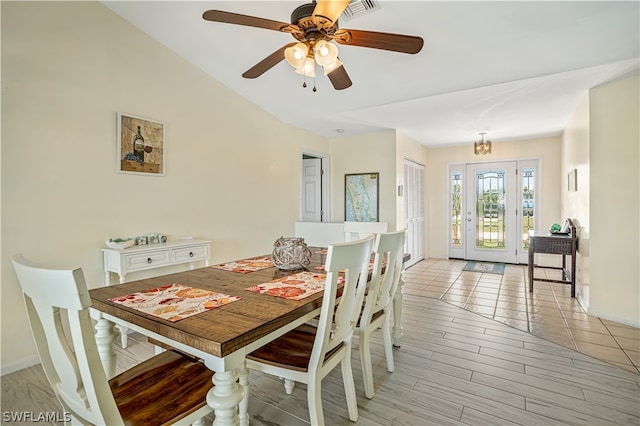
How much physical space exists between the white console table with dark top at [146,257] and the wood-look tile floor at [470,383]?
670mm

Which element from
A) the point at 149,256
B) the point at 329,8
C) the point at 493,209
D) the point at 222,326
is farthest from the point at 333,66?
the point at 493,209

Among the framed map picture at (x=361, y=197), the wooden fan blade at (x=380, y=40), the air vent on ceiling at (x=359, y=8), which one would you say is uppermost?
the air vent on ceiling at (x=359, y=8)

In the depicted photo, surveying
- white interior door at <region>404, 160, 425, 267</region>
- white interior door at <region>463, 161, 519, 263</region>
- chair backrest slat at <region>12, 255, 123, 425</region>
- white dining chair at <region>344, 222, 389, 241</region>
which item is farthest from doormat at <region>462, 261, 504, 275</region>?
chair backrest slat at <region>12, 255, 123, 425</region>

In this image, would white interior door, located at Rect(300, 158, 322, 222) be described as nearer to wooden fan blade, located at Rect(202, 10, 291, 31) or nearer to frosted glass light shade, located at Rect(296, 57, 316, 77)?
frosted glass light shade, located at Rect(296, 57, 316, 77)

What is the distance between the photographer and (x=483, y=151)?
513 centimetres

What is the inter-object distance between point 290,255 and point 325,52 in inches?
49.8

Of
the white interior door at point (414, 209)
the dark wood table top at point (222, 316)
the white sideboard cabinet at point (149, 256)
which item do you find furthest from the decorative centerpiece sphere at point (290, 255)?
the white interior door at point (414, 209)

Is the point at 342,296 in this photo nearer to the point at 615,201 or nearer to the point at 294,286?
the point at 294,286

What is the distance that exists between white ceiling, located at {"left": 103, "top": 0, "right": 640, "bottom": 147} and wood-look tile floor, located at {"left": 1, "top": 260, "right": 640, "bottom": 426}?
2.41 metres

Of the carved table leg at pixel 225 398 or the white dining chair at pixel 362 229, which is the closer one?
the carved table leg at pixel 225 398

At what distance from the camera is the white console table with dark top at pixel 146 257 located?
2.66 meters

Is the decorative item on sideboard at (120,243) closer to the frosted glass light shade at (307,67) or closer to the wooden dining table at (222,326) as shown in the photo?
the wooden dining table at (222,326)

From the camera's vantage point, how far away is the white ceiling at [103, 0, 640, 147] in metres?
2.37

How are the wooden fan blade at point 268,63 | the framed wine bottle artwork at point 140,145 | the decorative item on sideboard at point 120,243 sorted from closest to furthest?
the wooden fan blade at point 268,63, the decorative item on sideboard at point 120,243, the framed wine bottle artwork at point 140,145
